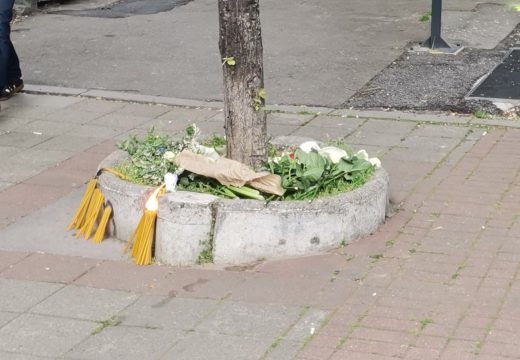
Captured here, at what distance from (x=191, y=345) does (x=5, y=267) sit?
1505 millimetres

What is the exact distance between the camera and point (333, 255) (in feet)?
19.2

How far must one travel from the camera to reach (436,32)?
1052cm

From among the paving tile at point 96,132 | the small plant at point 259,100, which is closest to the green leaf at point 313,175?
the small plant at point 259,100

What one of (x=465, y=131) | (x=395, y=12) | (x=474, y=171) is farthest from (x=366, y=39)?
(x=474, y=171)

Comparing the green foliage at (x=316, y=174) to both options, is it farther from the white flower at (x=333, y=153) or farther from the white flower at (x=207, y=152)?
the white flower at (x=207, y=152)

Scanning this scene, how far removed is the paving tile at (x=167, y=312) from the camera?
511 cm

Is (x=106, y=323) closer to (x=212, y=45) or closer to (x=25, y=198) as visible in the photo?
(x=25, y=198)

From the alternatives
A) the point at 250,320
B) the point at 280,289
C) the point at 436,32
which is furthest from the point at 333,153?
the point at 436,32

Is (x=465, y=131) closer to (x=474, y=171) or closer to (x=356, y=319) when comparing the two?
(x=474, y=171)

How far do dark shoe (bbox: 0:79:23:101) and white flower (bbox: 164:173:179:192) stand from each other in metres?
3.73

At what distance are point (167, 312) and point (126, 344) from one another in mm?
383

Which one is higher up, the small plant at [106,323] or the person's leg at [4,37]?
the person's leg at [4,37]

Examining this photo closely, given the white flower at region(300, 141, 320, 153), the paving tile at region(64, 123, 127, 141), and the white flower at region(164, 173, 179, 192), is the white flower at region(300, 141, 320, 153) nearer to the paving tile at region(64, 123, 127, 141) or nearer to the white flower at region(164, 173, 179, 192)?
the white flower at region(164, 173, 179, 192)

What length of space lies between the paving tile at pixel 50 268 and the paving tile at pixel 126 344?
0.75 meters
